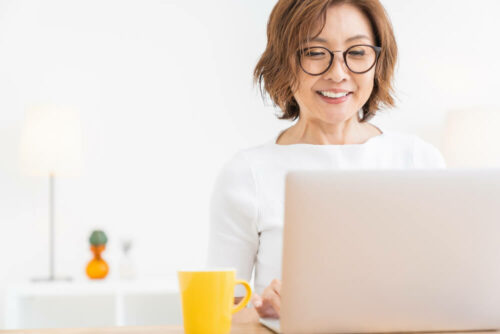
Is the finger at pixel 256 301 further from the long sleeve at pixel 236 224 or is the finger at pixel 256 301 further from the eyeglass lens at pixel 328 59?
the eyeglass lens at pixel 328 59

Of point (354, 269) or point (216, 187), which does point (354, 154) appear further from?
point (354, 269)

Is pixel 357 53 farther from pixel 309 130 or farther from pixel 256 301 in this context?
pixel 256 301

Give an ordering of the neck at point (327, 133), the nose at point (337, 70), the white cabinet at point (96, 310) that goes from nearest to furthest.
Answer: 1. the nose at point (337, 70)
2. the neck at point (327, 133)
3. the white cabinet at point (96, 310)

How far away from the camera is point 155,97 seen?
3.28 metres

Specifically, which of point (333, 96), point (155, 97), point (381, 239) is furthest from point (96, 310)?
point (381, 239)

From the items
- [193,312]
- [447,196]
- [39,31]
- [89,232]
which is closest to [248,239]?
[193,312]

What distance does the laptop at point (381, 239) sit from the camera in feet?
2.55

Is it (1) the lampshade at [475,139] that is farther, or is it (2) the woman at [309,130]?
(1) the lampshade at [475,139]

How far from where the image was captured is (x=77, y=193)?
322 cm

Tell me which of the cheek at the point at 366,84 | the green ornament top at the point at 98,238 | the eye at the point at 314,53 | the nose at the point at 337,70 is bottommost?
the green ornament top at the point at 98,238

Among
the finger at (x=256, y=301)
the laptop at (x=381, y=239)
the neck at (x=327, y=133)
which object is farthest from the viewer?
the neck at (x=327, y=133)

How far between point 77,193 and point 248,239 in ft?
6.59

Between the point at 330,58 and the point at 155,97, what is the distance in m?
2.02

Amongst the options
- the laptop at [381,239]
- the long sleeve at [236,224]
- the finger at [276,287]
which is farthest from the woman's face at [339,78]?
the laptop at [381,239]
